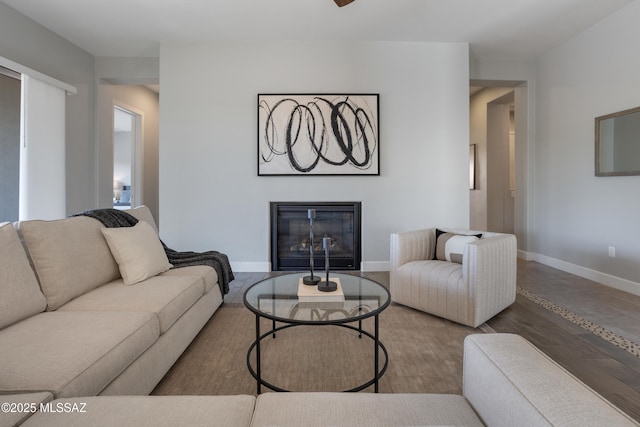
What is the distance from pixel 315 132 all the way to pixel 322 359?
104 inches

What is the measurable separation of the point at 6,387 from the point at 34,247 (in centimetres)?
87

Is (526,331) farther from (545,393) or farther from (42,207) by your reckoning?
(42,207)

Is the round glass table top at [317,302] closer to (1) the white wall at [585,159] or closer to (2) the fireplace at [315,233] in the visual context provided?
(2) the fireplace at [315,233]

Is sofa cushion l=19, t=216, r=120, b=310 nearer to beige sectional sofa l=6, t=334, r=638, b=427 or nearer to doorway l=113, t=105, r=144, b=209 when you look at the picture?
beige sectional sofa l=6, t=334, r=638, b=427

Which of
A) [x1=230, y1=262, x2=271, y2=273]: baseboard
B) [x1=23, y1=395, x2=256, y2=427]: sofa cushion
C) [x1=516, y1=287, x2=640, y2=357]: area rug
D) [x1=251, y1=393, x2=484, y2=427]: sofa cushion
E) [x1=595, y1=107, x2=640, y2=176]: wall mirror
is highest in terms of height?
[x1=595, y1=107, x2=640, y2=176]: wall mirror

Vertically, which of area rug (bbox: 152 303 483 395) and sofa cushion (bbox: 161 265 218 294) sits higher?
sofa cushion (bbox: 161 265 218 294)

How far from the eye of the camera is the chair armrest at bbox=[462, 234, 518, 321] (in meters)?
2.15

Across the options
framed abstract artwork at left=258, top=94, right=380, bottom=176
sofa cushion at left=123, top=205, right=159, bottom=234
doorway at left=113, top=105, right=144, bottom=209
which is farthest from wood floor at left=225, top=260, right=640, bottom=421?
doorway at left=113, top=105, right=144, bottom=209

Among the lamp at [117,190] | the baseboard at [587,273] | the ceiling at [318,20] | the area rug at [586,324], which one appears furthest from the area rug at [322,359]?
the lamp at [117,190]

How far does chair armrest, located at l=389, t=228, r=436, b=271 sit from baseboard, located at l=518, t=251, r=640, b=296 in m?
2.01

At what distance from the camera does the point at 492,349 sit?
793 millimetres

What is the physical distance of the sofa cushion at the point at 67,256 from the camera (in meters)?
1.56

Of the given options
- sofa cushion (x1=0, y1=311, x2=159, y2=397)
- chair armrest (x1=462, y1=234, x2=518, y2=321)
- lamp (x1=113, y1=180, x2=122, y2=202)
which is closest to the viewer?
sofa cushion (x1=0, y1=311, x2=159, y2=397)

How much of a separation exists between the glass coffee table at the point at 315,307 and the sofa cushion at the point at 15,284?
0.96 metres
